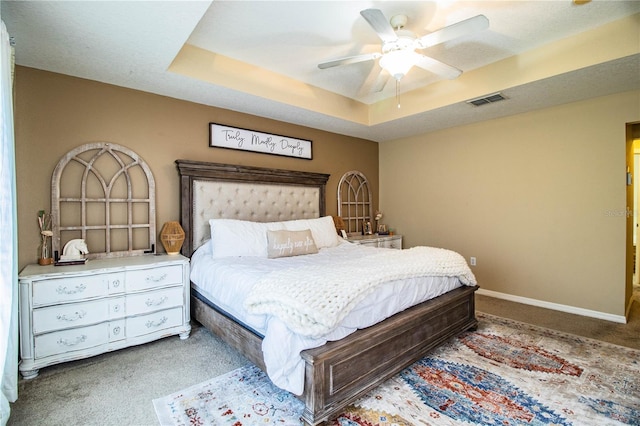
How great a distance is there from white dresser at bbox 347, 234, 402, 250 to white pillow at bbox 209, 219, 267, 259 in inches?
65.7

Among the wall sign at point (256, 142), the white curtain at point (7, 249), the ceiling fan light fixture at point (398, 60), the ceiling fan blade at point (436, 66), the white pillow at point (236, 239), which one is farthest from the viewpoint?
the wall sign at point (256, 142)

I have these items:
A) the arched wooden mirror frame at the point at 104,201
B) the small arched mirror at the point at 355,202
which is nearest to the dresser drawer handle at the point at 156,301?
the arched wooden mirror frame at the point at 104,201

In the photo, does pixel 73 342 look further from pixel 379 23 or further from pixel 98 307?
pixel 379 23

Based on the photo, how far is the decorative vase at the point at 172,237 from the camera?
10.1 feet

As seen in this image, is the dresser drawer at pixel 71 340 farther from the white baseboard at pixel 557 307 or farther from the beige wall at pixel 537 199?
the white baseboard at pixel 557 307

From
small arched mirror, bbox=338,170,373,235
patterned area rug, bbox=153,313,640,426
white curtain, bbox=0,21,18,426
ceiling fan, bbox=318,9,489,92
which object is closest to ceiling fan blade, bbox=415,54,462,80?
ceiling fan, bbox=318,9,489,92

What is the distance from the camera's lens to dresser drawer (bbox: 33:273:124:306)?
2184mm

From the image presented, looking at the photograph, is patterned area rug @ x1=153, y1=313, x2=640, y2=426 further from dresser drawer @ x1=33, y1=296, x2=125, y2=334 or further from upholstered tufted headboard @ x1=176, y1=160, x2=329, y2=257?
upholstered tufted headboard @ x1=176, y1=160, x2=329, y2=257

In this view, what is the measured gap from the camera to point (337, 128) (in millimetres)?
4551

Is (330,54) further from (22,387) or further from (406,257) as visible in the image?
(22,387)

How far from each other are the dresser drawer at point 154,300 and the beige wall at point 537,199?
370cm

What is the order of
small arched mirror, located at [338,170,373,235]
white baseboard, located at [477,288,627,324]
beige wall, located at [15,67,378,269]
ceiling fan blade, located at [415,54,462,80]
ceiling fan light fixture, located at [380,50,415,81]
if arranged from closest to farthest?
ceiling fan light fixture, located at [380,50,415,81] < ceiling fan blade, located at [415,54,462,80] < beige wall, located at [15,67,378,269] < white baseboard, located at [477,288,627,324] < small arched mirror, located at [338,170,373,235]

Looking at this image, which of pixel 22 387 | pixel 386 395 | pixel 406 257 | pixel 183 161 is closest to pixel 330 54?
pixel 183 161

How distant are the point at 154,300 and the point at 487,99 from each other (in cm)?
393
